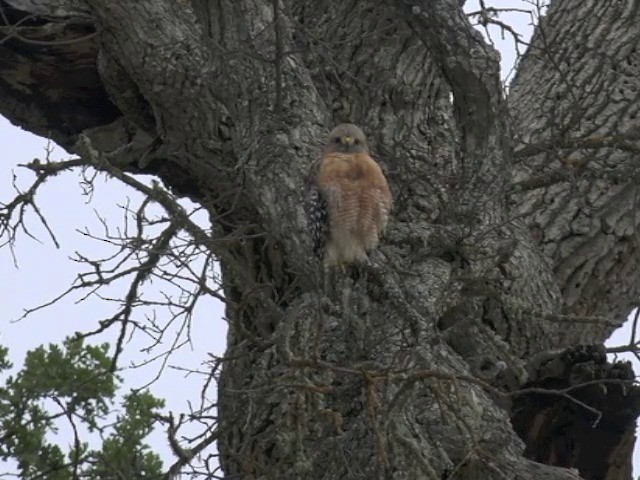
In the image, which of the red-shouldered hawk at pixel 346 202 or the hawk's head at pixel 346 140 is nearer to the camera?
the red-shouldered hawk at pixel 346 202

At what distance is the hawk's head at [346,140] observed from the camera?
457 centimetres

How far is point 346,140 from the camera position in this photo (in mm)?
4691

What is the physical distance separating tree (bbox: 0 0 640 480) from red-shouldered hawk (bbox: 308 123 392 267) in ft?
0.22

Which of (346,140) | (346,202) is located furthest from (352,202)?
(346,140)

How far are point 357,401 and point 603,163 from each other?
5.74 feet

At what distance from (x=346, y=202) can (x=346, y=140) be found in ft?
0.81

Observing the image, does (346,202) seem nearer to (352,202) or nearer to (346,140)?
(352,202)

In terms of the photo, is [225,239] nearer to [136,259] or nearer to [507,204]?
[136,259]

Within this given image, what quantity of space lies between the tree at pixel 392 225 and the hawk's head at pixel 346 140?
0.21 feet

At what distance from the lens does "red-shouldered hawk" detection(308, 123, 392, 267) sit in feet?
14.5

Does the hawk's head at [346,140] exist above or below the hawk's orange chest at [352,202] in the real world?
above

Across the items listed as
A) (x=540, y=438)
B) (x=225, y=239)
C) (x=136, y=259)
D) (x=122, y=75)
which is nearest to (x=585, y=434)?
(x=540, y=438)

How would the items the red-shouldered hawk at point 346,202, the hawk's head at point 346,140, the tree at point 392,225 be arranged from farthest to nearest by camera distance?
the hawk's head at point 346,140 → the red-shouldered hawk at point 346,202 → the tree at point 392,225

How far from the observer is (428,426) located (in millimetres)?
3959
